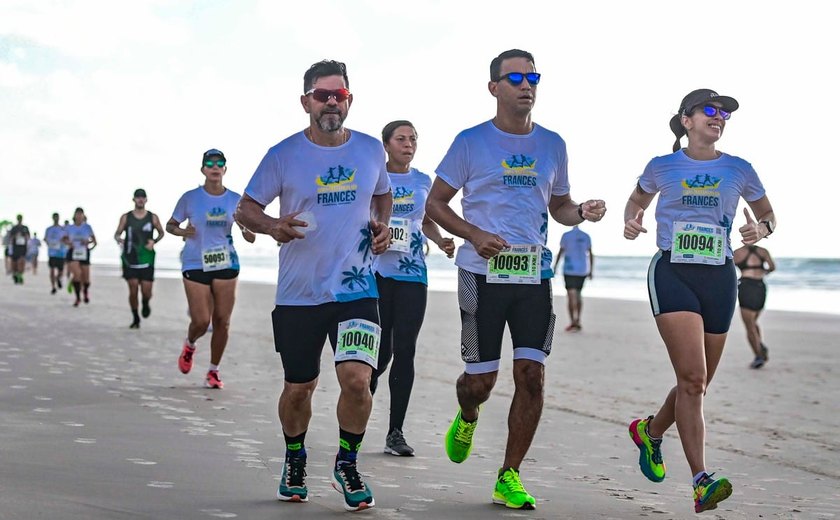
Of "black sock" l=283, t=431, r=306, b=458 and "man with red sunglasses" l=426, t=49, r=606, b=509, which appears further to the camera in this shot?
"man with red sunglasses" l=426, t=49, r=606, b=509

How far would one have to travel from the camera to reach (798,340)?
58.9 ft

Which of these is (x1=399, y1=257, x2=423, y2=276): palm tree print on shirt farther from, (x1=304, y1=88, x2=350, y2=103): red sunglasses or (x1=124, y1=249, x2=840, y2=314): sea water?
(x1=124, y1=249, x2=840, y2=314): sea water

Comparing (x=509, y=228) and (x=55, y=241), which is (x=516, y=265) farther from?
(x=55, y=241)

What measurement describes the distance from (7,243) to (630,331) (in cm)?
2128

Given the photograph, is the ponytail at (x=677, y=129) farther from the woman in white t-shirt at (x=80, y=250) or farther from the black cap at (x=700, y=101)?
the woman in white t-shirt at (x=80, y=250)

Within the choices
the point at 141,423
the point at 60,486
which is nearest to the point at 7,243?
the point at 141,423

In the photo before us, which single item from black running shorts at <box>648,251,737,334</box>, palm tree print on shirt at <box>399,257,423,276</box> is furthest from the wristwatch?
palm tree print on shirt at <box>399,257,423,276</box>

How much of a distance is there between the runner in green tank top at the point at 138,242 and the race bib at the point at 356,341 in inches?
430

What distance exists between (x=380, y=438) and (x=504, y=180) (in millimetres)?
2619

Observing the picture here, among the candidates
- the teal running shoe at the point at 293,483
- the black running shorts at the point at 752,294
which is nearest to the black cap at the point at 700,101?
the teal running shoe at the point at 293,483

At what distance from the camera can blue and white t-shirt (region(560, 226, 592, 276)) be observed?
18719 mm

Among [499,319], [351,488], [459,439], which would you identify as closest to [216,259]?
[459,439]

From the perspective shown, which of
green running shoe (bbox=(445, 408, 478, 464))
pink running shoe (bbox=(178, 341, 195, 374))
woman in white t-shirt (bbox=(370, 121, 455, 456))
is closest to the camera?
green running shoe (bbox=(445, 408, 478, 464))

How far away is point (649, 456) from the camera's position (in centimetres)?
598
